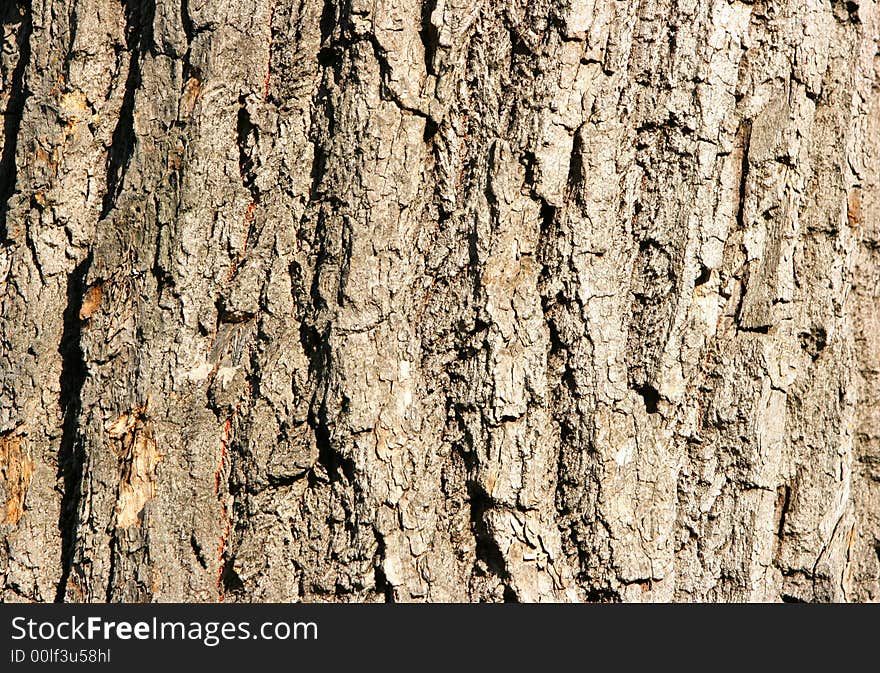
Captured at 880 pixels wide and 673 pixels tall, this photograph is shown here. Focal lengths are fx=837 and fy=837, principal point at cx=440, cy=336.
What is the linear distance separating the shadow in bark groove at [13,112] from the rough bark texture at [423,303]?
0.38 m

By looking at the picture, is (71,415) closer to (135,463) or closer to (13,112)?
(135,463)

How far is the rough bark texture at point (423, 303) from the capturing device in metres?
2.04

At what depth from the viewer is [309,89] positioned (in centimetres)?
209

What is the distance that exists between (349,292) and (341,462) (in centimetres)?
41

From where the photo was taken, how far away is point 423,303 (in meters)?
2.09

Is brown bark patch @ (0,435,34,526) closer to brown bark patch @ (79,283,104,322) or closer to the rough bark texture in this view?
the rough bark texture

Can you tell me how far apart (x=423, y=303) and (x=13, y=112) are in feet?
4.33

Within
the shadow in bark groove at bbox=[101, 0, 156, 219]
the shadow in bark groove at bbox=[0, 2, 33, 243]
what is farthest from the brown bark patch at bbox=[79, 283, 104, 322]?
the shadow in bark groove at bbox=[0, 2, 33, 243]

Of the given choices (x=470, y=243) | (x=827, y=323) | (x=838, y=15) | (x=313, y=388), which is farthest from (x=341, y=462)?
(x=838, y=15)

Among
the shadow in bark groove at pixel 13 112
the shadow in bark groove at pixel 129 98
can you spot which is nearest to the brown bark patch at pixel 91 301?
the shadow in bark groove at pixel 129 98

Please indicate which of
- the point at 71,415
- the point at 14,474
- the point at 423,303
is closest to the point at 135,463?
the point at 71,415

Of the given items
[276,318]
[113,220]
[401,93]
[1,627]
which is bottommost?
[1,627]

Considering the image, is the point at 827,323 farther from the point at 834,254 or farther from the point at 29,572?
the point at 29,572

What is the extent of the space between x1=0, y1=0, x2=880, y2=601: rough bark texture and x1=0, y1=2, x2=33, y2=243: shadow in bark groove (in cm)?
38
